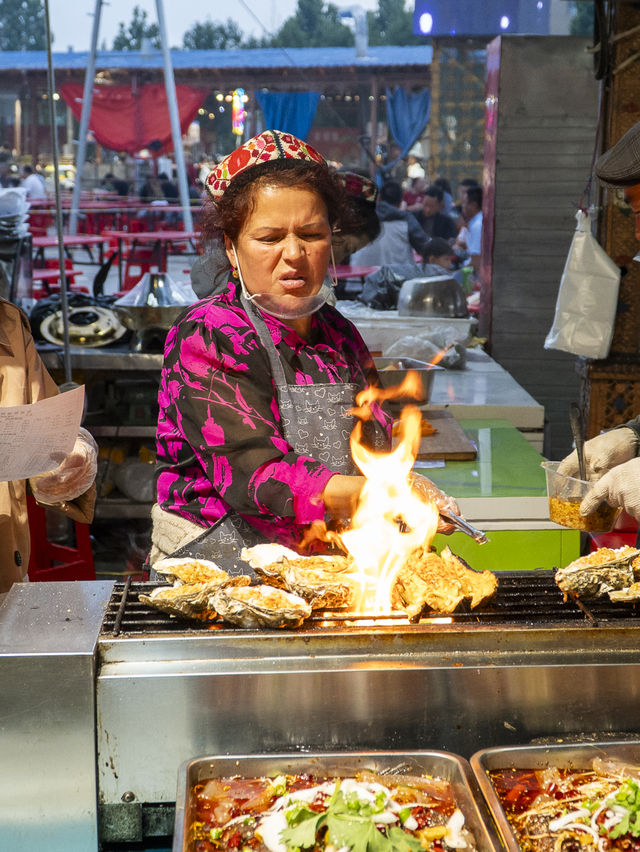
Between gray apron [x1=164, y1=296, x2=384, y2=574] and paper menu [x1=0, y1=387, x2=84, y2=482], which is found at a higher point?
paper menu [x1=0, y1=387, x2=84, y2=482]

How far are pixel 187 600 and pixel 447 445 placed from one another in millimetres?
2332

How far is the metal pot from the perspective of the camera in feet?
21.1

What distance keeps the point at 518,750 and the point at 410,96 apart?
83.1 feet

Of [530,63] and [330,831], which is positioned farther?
[530,63]

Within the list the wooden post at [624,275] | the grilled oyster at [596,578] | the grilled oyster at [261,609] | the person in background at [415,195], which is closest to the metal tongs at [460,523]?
the grilled oyster at [596,578]

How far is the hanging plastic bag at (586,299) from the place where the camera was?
4668 mm

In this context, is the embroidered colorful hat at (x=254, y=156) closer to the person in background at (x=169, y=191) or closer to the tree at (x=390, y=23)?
the person in background at (x=169, y=191)

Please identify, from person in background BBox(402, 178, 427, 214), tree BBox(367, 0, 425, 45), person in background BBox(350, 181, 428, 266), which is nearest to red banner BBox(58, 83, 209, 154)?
person in background BBox(402, 178, 427, 214)

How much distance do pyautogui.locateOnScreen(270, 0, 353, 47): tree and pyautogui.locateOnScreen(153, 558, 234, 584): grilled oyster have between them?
4802 cm

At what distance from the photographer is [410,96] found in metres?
24.8

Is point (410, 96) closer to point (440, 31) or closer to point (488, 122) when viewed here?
point (440, 31)

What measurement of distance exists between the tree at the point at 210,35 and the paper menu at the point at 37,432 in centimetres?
5042

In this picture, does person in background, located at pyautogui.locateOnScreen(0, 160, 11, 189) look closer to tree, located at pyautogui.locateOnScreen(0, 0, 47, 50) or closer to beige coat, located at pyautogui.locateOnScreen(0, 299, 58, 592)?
tree, located at pyautogui.locateOnScreen(0, 0, 47, 50)

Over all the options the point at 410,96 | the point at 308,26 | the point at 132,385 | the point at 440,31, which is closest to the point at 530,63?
the point at 132,385
